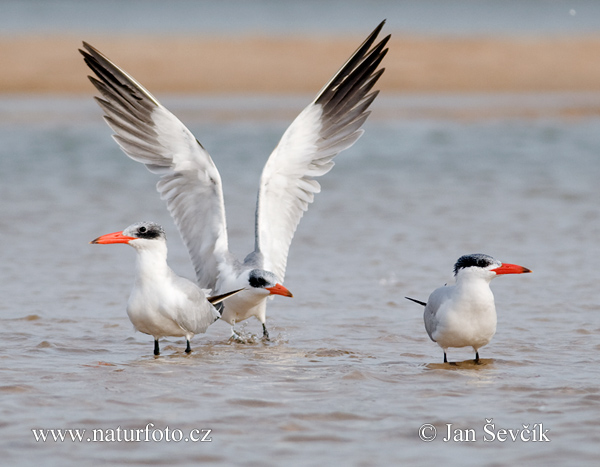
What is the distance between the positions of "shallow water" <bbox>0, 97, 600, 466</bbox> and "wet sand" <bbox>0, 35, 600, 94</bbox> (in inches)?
374

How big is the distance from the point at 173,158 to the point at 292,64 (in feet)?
66.3

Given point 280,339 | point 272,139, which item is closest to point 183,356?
point 280,339

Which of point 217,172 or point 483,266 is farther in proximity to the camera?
point 217,172

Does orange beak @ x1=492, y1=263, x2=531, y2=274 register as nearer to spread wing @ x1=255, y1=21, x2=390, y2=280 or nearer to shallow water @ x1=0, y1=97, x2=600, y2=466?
shallow water @ x1=0, y1=97, x2=600, y2=466

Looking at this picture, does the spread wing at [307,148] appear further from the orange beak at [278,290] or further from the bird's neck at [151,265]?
the bird's neck at [151,265]

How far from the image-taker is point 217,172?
24.8 feet

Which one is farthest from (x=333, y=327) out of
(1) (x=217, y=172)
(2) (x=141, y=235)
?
(2) (x=141, y=235)

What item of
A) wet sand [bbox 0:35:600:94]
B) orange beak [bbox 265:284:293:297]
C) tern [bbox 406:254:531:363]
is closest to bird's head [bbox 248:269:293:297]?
orange beak [bbox 265:284:293:297]

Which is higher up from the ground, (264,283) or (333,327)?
(264,283)

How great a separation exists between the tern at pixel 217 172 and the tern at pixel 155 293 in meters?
0.68

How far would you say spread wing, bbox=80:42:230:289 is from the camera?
7777 millimetres

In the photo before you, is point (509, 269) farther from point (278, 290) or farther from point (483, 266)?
point (278, 290)

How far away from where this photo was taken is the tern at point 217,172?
7715 millimetres

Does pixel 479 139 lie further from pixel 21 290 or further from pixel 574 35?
pixel 574 35
